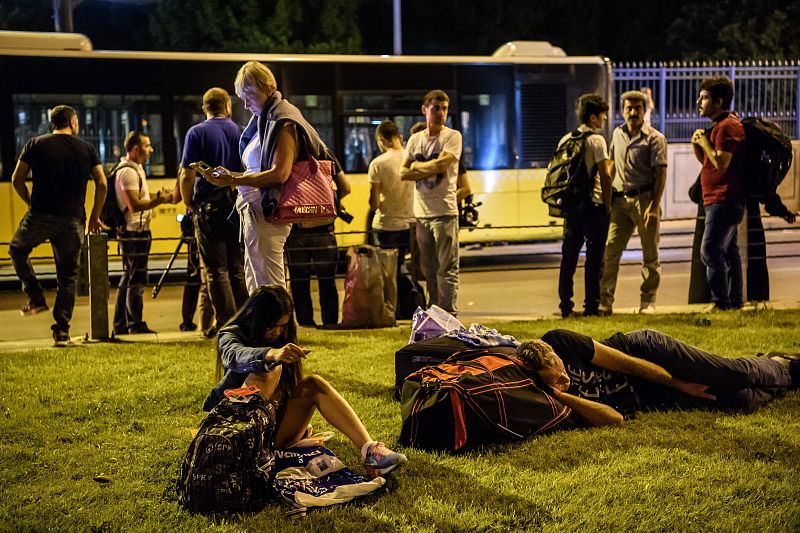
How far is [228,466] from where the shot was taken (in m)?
4.66

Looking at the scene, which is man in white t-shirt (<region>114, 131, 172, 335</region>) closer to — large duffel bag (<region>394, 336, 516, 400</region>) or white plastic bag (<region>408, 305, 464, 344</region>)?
white plastic bag (<region>408, 305, 464, 344</region>)

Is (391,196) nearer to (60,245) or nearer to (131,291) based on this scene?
(131,291)

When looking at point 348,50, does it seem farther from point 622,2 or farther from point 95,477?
point 95,477

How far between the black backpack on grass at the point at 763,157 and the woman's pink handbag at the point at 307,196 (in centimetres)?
405

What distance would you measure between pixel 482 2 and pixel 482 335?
2854 centimetres

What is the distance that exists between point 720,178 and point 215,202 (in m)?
4.32

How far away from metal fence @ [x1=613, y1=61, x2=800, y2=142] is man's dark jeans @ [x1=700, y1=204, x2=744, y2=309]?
1166 cm

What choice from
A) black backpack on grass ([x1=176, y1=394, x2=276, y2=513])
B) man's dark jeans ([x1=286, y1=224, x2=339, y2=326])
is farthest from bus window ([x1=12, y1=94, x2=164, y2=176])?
black backpack on grass ([x1=176, y1=394, x2=276, y2=513])

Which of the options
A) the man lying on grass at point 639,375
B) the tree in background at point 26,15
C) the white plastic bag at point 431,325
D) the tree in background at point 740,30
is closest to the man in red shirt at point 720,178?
the man lying on grass at point 639,375

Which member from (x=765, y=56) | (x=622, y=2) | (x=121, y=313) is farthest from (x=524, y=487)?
(x=622, y=2)

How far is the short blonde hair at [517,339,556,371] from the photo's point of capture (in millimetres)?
5680

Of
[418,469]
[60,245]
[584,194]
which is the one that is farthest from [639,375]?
[60,245]

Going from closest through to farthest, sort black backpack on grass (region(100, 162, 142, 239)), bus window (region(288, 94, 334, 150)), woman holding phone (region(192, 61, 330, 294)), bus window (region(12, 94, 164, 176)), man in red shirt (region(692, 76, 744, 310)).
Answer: woman holding phone (region(192, 61, 330, 294)) < man in red shirt (region(692, 76, 744, 310)) < black backpack on grass (region(100, 162, 142, 239)) < bus window (region(12, 94, 164, 176)) < bus window (region(288, 94, 334, 150))

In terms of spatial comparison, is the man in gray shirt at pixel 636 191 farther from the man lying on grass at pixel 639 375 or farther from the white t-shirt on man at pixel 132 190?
the white t-shirt on man at pixel 132 190
